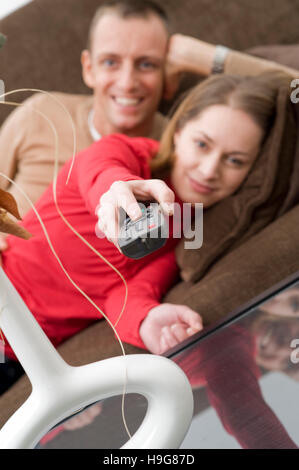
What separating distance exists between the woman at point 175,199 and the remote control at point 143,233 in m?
0.19

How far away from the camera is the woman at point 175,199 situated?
746 millimetres

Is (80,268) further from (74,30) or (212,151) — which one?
A: (74,30)

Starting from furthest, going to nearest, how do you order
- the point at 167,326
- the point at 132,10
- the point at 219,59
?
the point at 219,59, the point at 132,10, the point at 167,326

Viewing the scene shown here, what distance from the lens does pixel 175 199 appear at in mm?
738

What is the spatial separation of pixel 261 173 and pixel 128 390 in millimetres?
469

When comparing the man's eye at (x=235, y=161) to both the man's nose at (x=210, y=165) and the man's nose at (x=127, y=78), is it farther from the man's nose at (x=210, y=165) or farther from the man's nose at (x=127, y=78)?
the man's nose at (x=127, y=78)

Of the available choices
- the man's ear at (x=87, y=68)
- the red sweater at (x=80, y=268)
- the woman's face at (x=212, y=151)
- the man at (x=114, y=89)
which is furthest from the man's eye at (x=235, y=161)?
the man's ear at (x=87, y=68)

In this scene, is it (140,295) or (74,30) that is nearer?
(140,295)

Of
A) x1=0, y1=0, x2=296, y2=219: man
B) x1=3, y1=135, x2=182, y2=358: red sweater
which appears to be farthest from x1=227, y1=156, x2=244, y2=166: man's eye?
x1=0, y1=0, x2=296, y2=219: man

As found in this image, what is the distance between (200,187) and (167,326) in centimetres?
21

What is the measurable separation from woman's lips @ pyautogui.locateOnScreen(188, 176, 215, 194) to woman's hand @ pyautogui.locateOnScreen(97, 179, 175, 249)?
0.30m

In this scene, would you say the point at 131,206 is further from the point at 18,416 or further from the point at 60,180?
the point at 60,180

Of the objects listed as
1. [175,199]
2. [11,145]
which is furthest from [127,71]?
[175,199]

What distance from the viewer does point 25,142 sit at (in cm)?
113
